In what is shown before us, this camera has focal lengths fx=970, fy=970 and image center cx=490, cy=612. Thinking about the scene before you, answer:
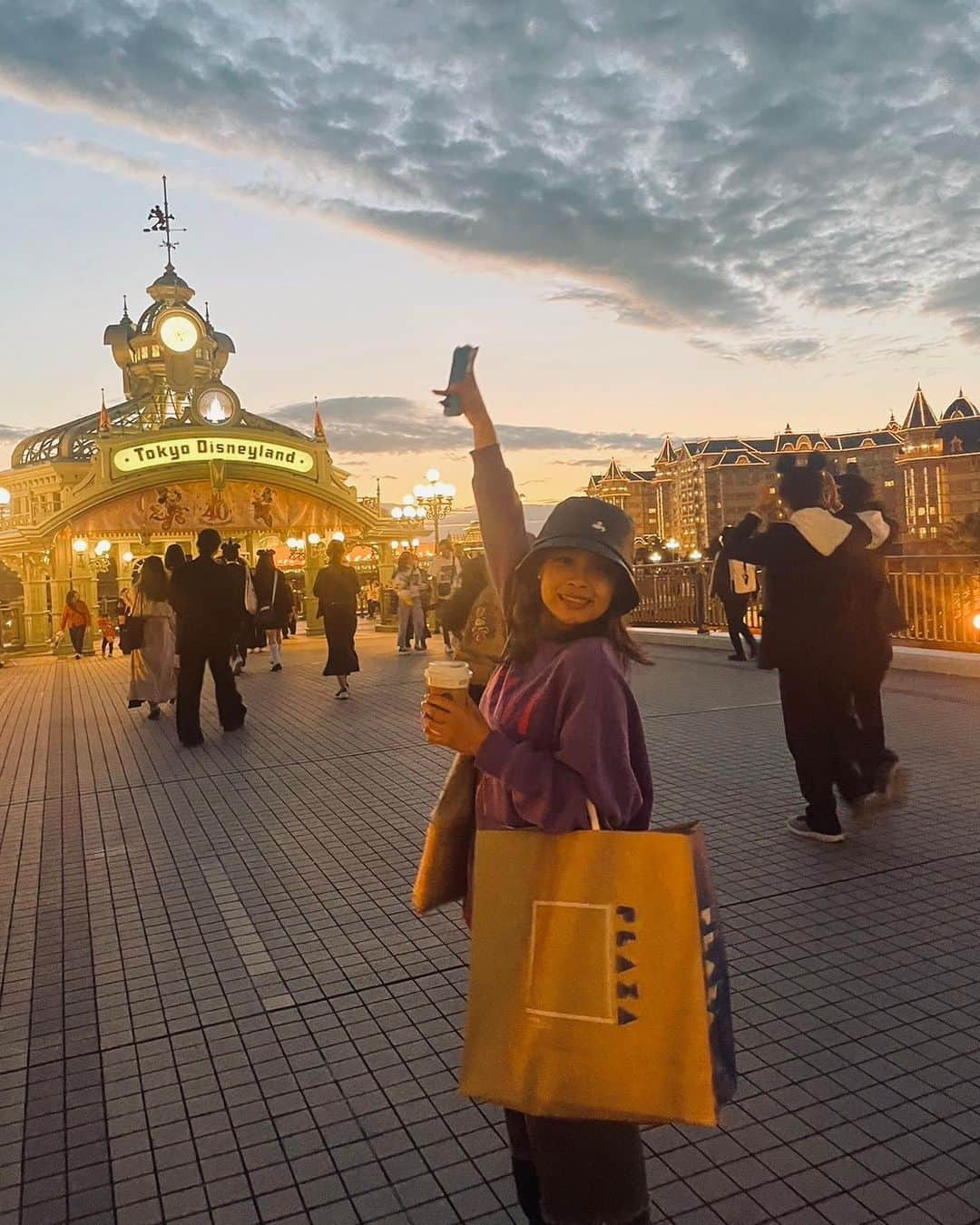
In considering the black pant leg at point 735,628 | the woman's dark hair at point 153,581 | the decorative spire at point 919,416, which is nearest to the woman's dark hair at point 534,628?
the woman's dark hair at point 153,581

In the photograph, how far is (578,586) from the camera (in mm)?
2049

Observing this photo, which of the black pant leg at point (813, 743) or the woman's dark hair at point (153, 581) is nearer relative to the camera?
the black pant leg at point (813, 743)

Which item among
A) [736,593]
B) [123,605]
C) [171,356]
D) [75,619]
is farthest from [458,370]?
[171,356]

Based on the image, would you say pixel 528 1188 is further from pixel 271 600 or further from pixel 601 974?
pixel 271 600

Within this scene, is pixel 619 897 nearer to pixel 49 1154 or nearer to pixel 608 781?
pixel 608 781

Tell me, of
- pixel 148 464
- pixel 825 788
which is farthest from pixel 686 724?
pixel 148 464

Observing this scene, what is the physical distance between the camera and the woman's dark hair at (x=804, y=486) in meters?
5.25

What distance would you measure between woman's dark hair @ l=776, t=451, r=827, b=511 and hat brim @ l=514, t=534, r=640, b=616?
3445mm

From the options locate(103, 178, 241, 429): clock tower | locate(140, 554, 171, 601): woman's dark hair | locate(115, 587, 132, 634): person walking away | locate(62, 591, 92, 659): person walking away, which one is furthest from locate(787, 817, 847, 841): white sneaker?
locate(103, 178, 241, 429): clock tower

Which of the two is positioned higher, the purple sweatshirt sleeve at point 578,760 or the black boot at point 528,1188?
the purple sweatshirt sleeve at point 578,760

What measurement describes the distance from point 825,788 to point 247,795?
393cm

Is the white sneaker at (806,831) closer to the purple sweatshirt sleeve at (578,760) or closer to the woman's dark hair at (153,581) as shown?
the purple sweatshirt sleeve at (578,760)

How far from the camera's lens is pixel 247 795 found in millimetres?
6902

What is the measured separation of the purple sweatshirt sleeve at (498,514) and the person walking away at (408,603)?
14.3 meters
